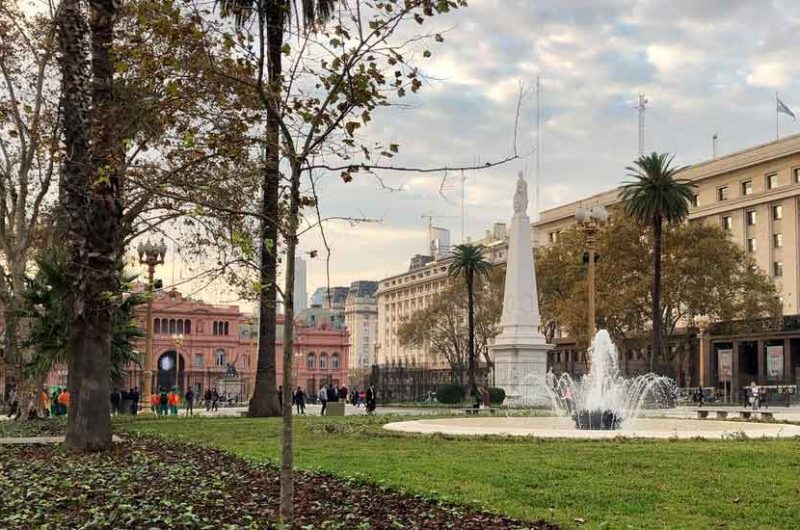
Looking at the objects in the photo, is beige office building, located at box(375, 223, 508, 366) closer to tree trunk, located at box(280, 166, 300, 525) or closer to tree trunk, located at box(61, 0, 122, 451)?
tree trunk, located at box(61, 0, 122, 451)

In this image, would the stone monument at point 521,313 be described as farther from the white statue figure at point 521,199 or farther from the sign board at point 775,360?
the sign board at point 775,360

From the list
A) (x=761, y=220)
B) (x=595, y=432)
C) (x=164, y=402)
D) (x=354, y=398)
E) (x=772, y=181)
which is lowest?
(x=354, y=398)

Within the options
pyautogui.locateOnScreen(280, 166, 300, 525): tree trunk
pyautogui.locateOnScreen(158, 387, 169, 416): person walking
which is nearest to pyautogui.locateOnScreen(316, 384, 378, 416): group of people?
pyautogui.locateOnScreen(158, 387, 169, 416): person walking

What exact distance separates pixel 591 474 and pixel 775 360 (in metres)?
61.5

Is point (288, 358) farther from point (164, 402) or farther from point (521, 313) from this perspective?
point (164, 402)

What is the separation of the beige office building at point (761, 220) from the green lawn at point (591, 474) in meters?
56.3

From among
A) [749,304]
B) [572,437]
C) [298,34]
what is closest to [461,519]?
[298,34]

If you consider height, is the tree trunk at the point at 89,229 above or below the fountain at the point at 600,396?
above

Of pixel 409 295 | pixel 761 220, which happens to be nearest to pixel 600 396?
pixel 761 220

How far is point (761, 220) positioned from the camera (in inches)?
3071

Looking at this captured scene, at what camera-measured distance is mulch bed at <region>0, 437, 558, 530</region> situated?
831 centimetres

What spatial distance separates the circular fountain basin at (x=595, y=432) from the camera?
722 inches

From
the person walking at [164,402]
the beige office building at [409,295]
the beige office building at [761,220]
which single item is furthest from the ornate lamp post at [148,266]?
the beige office building at [409,295]

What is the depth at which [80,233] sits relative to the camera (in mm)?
15586
